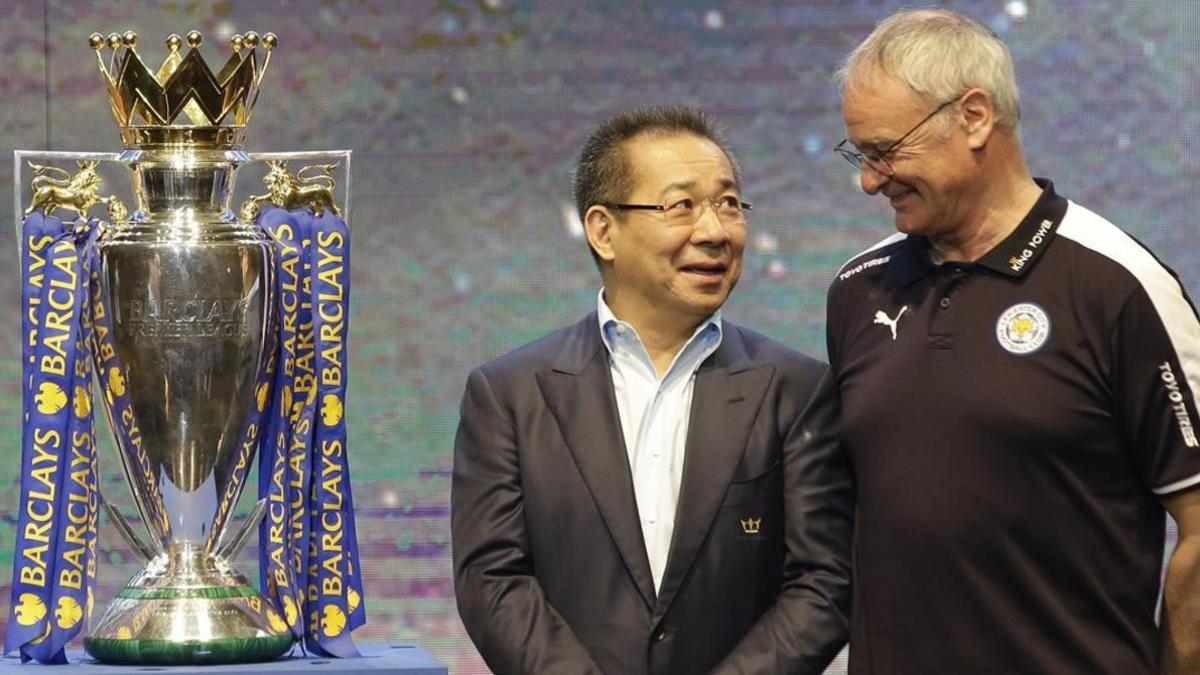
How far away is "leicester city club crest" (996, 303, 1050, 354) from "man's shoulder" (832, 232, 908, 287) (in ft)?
0.70

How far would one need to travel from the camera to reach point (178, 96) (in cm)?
270

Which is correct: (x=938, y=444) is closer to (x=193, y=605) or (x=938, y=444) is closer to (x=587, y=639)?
(x=587, y=639)

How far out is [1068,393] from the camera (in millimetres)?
2461

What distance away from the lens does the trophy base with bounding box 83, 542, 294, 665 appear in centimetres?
262

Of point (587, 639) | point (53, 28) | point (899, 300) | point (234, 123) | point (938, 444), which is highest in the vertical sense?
point (53, 28)

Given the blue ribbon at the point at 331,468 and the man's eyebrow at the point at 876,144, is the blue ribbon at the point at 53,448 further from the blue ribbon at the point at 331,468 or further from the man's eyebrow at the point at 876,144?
the man's eyebrow at the point at 876,144

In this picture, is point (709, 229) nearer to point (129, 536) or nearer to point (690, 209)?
point (690, 209)

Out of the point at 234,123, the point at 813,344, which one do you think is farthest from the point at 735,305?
the point at 234,123

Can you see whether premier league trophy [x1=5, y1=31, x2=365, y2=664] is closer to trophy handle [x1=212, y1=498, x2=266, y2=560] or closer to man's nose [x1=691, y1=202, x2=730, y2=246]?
trophy handle [x1=212, y1=498, x2=266, y2=560]

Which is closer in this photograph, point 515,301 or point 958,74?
point 958,74

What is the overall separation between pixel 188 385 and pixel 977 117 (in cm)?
98

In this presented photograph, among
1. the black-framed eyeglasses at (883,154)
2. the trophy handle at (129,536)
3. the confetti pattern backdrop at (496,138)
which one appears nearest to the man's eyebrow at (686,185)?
the black-framed eyeglasses at (883,154)

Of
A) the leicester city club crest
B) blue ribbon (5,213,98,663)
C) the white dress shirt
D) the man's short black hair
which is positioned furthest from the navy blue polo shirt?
blue ribbon (5,213,98,663)

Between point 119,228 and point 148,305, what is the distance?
115mm
